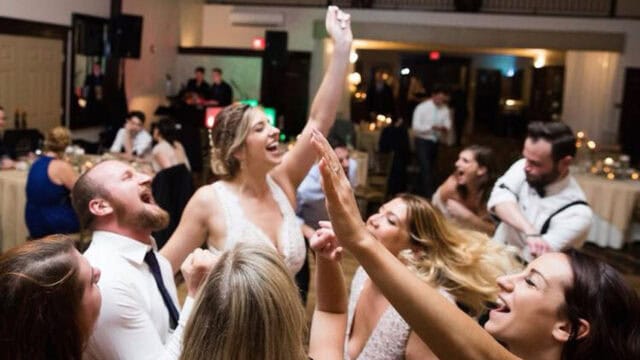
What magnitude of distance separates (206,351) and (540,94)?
13.7 meters

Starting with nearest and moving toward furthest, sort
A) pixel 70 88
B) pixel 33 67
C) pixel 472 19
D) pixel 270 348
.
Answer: pixel 270 348 < pixel 33 67 < pixel 70 88 < pixel 472 19

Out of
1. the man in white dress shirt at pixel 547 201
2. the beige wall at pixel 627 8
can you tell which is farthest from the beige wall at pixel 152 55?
the man in white dress shirt at pixel 547 201

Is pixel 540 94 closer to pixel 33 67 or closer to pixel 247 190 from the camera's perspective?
pixel 33 67

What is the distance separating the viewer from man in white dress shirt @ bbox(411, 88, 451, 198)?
9.44 meters

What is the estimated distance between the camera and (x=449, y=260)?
85.6 inches

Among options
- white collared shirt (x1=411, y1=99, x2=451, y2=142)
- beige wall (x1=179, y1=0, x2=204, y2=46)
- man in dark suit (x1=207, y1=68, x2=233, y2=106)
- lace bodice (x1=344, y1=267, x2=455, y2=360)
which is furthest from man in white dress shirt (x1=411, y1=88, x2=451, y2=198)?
lace bodice (x1=344, y1=267, x2=455, y2=360)

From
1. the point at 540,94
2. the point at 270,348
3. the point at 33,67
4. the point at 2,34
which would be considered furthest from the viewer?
the point at 540,94

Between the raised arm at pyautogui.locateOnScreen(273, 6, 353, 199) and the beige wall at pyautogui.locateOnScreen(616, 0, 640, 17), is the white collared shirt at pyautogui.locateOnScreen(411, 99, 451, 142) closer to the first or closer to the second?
the beige wall at pyautogui.locateOnScreen(616, 0, 640, 17)

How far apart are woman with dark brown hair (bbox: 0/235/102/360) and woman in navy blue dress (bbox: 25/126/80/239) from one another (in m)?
3.60

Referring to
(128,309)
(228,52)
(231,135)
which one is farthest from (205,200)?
(228,52)

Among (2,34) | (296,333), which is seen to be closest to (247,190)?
(296,333)

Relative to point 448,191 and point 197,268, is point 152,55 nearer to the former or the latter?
point 448,191

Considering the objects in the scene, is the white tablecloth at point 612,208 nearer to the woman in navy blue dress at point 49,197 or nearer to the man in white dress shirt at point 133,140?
the man in white dress shirt at point 133,140

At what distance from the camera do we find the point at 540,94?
13898 mm
